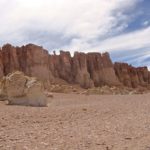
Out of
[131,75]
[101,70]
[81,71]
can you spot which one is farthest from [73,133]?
[131,75]

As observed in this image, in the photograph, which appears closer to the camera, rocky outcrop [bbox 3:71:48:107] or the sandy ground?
the sandy ground

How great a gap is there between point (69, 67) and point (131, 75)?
29302mm

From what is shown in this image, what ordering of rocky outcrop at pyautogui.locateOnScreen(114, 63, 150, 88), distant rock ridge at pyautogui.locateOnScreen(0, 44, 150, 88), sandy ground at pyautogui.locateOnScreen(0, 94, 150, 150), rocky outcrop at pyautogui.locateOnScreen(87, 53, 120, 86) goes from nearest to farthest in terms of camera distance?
sandy ground at pyautogui.locateOnScreen(0, 94, 150, 150), distant rock ridge at pyautogui.locateOnScreen(0, 44, 150, 88), rocky outcrop at pyautogui.locateOnScreen(87, 53, 120, 86), rocky outcrop at pyautogui.locateOnScreen(114, 63, 150, 88)

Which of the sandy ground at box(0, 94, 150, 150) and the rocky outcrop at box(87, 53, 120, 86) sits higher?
the rocky outcrop at box(87, 53, 120, 86)

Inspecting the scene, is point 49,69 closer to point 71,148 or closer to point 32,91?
point 32,91

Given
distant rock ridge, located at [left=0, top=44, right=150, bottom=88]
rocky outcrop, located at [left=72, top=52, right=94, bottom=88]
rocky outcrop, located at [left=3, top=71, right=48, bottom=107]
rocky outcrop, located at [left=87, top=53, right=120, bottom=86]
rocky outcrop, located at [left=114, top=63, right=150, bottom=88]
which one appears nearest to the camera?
rocky outcrop, located at [left=3, top=71, right=48, bottom=107]

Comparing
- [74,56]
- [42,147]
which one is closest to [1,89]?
[42,147]

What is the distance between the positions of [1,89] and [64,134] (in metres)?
17.2

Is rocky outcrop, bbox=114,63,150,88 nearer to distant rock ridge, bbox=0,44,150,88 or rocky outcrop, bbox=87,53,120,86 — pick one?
distant rock ridge, bbox=0,44,150,88

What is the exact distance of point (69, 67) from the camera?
8381 cm

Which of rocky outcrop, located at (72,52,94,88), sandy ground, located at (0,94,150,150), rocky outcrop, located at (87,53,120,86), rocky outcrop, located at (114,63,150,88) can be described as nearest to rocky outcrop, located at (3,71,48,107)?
sandy ground, located at (0,94,150,150)

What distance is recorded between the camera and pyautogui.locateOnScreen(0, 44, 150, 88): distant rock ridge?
2803 inches

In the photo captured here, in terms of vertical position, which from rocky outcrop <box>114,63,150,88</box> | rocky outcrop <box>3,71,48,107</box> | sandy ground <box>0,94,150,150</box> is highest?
rocky outcrop <box>114,63,150,88</box>

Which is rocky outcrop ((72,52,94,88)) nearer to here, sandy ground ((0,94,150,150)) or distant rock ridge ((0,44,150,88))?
distant rock ridge ((0,44,150,88))
